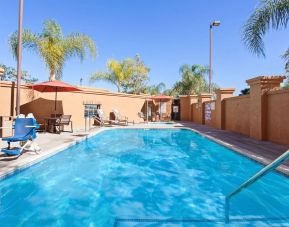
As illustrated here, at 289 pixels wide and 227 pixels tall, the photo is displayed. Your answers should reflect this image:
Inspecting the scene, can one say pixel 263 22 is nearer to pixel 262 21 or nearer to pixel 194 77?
pixel 262 21

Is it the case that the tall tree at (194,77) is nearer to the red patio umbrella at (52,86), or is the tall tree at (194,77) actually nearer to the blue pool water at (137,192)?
the red patio umbrella at (52,86)

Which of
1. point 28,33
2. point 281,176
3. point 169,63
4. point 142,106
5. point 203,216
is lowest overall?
point 203,216

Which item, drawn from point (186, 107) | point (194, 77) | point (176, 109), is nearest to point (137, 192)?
point (186, 107)

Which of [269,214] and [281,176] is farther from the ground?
[281,176]

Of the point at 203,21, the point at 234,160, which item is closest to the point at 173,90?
the point at 203,21

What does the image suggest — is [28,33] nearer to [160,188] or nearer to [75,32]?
[75,32]

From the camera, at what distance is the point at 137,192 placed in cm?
472

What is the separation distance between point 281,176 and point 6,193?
5.74 meters

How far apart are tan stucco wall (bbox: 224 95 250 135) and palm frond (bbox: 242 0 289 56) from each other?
118 inches

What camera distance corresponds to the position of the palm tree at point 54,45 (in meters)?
13.8

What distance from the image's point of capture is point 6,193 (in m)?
4.28

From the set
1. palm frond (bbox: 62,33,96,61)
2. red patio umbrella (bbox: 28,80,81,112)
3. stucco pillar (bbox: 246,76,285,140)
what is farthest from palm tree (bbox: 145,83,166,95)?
stucco pillar (bbox: 246,76,285,140)

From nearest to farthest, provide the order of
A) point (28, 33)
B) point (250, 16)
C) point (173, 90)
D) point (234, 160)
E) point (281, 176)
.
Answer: point (281, 176)
point (234, 160)
point (250, 16)
point (28, 33)
point (173, 90)

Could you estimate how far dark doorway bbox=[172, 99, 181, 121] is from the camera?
23.5m
